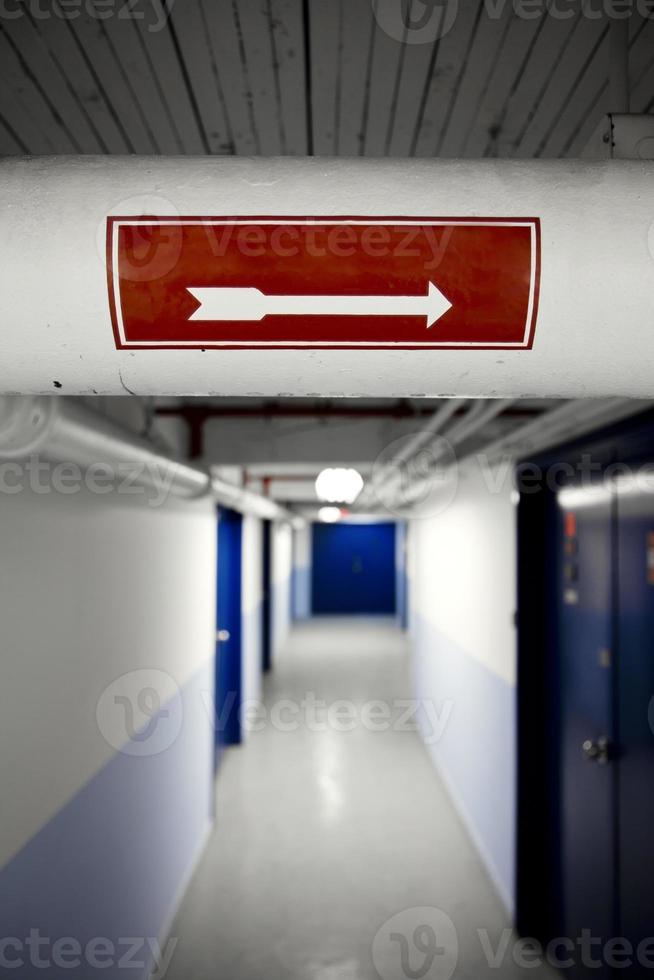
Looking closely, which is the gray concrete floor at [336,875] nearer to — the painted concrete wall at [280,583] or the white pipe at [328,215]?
the white pipe at [328,215]

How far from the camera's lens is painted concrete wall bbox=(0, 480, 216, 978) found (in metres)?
1.73

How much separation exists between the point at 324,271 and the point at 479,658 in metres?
3.72

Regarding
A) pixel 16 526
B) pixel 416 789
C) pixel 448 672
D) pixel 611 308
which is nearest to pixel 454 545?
pixel 448 672

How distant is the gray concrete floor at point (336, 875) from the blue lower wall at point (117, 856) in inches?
11.4

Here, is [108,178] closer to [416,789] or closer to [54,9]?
[54,9]

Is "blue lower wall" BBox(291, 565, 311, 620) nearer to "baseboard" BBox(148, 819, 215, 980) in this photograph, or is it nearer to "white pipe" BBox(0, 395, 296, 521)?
"baseboard" BBox(148, 819, 215, 980)

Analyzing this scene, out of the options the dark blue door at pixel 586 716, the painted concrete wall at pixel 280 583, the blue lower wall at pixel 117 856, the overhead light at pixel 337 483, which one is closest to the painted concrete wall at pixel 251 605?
the painted concrete wall at pixel 280 583

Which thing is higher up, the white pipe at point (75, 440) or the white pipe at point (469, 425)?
the white pipe at point (469, 425)

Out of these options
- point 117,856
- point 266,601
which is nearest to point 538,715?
point 117,856

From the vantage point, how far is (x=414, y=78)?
1.41 meters

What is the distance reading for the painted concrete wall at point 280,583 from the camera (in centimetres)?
977

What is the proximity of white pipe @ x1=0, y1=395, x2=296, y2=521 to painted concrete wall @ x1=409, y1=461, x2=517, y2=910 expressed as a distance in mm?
2025

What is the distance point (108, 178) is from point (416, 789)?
16.5ft

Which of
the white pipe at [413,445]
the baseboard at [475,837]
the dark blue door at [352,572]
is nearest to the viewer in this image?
the white pipe at [413,445]
